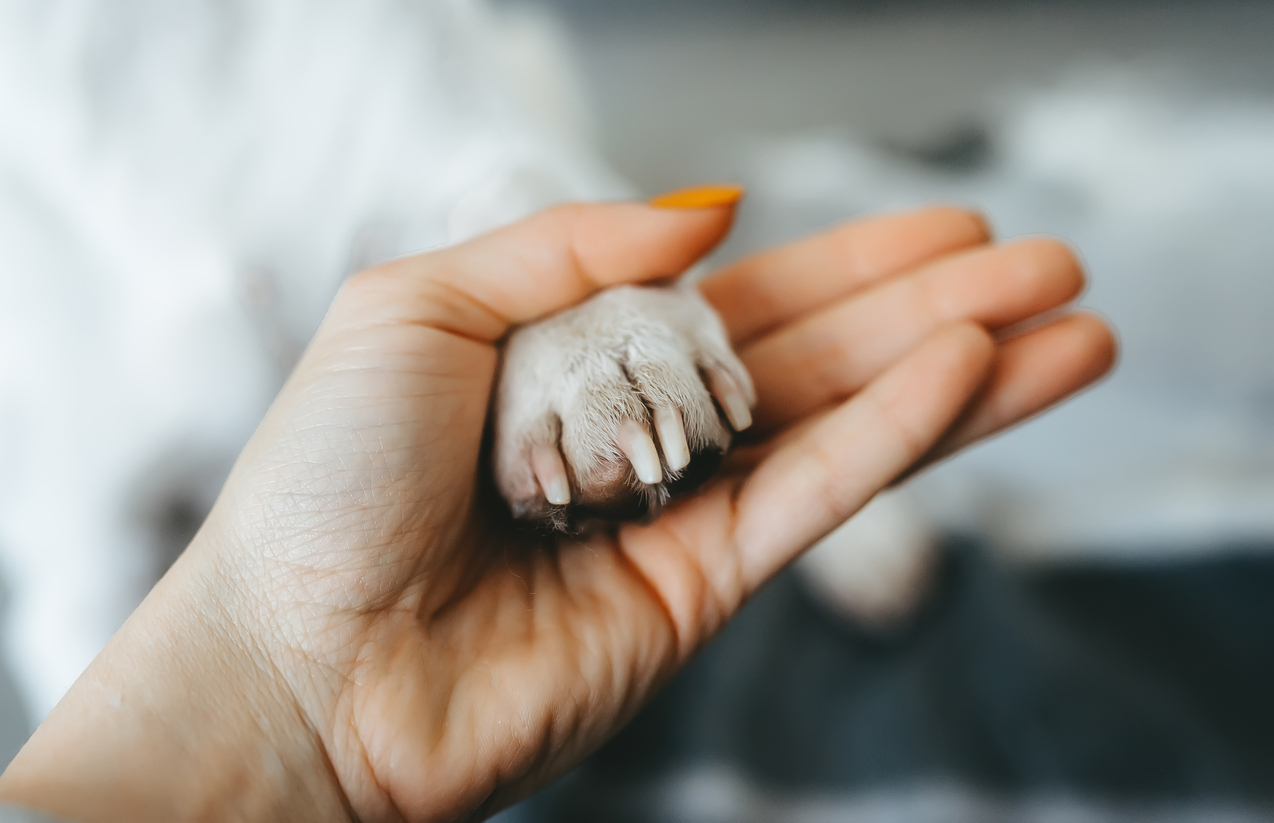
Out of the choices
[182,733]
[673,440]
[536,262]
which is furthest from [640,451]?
[182,733]

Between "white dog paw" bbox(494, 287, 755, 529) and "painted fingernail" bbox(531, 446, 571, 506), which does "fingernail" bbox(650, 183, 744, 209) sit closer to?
"white dog paw" bbox(494, 287, 755, 529)

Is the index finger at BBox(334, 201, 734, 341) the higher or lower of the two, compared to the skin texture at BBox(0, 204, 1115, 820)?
higher

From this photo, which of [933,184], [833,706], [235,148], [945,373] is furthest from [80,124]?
[933,184]

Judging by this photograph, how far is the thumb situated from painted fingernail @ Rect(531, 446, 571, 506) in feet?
0.44

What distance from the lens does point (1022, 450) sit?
50.4 inches

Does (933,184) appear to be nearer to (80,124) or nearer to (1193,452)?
(1193,452)

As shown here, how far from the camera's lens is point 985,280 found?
78 cm

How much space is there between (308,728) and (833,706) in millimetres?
641

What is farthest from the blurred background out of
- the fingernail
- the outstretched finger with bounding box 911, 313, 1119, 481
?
the fingernail

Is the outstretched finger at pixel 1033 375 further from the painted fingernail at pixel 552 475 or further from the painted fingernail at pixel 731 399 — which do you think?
the painted fingernail at pixel 552 475

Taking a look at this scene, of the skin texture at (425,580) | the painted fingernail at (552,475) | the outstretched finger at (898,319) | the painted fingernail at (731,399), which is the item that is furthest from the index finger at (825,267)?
the painted fingernail at (552,475)

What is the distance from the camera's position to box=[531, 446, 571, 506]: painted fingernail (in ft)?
1.74

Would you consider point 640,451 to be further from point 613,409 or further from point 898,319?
point 898,319

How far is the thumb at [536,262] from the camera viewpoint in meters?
0.59
